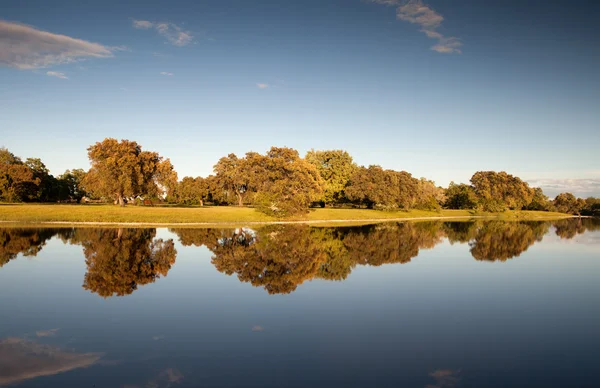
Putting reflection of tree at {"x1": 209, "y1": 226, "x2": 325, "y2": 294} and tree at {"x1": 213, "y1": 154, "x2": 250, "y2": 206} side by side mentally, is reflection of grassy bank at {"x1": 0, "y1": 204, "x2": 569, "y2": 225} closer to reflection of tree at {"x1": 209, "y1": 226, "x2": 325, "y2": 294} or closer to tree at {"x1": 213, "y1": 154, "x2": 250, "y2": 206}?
reflection of tree at {"x1": 209, "y1": 226, "x2": 325, "y2": 294}

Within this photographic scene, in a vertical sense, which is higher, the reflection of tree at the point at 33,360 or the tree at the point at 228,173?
the tree at the point at 228,173

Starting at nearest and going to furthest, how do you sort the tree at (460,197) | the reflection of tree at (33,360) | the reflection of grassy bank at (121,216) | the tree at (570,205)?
the reflection of tree at (33,360), the reflection of grassy bank at (121,216), the tree at (460,197), the tree at (570,205)

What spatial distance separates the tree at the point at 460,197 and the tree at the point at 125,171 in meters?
96.3

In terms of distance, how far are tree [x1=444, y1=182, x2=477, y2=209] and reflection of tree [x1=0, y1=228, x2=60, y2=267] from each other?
12238cm

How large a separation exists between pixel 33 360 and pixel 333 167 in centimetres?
8807

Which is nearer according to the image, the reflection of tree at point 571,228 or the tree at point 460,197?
the reflection of tree at point 571,228

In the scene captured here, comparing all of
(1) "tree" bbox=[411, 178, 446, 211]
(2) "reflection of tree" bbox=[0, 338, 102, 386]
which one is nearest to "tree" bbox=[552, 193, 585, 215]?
(1) "tree" bbox=[411, 178, 446, 211]

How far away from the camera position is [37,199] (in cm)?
10262

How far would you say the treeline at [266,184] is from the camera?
6912 cm

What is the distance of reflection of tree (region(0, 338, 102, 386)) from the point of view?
9.07m

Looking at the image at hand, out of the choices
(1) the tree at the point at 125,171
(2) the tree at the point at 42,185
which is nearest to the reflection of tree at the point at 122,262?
(1) the tree at the point at 125,171

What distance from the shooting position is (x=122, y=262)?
2341 cm

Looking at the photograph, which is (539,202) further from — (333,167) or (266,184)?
(266,184)

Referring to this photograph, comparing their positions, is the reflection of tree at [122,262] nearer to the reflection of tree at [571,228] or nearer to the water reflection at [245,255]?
the water reflection at [245,255]
